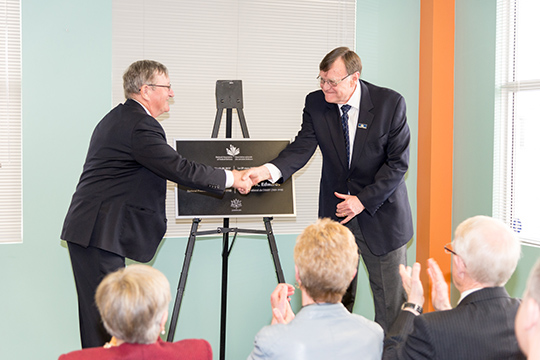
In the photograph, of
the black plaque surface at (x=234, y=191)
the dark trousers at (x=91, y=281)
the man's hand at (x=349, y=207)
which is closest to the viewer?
the dark trousers at (x=91, y=281)

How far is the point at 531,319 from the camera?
1.06m

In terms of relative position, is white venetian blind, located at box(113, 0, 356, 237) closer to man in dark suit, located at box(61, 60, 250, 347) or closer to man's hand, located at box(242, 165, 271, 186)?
man's hand, located at box(242, 165, 271, 186)

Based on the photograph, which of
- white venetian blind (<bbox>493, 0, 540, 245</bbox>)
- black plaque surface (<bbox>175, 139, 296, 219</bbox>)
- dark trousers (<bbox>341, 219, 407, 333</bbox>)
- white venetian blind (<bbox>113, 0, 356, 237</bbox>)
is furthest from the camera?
white venetian blind (<bbox>113, 0, 356, 237</bbox>)

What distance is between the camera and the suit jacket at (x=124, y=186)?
268 cm

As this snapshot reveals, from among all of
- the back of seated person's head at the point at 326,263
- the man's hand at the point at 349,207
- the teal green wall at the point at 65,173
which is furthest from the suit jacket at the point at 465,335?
the teal green wall at the point at 65,173

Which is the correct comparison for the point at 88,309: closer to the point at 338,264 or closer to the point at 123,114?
the point at 123,114

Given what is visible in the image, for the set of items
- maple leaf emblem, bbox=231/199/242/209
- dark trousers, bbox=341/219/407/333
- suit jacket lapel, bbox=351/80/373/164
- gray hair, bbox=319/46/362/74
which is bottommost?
dark trousers, bbox=341/219/407/333

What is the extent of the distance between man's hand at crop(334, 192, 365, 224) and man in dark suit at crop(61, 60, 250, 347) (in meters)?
0.84

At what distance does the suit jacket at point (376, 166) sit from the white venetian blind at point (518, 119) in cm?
90

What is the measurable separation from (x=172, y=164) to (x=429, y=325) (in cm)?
161

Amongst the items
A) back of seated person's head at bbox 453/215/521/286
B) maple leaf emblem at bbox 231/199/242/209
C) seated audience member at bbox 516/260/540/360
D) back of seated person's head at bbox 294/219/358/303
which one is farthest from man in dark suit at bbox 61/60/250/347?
seated audience member at bbox 516/260/540/360

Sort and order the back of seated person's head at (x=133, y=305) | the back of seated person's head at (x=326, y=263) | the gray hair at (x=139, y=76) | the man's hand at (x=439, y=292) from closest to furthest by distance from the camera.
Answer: the back of seated person's head at (x=133, y=305), the back of seated person's head at (x=326, y=263), the man's hand at (x=439, y=292), the gray hair at (x=139, y=76)

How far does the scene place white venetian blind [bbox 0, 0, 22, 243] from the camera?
3.40 meters

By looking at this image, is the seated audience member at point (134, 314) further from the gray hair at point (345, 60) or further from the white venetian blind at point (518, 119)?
the white venetian blind at point (518, 119)
